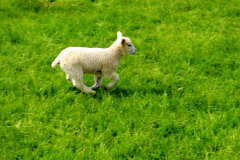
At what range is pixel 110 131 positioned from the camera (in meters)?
3.91

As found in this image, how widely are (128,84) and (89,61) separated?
973 millimetres

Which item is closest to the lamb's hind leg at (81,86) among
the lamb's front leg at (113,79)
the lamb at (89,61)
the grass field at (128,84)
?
the lamb at (89,61)

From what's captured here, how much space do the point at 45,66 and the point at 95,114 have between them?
1767mm

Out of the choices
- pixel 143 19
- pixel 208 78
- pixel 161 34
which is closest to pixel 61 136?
pixel 208 78

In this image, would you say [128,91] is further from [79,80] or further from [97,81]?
[79,80]

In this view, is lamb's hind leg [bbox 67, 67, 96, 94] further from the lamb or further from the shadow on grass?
the shadow on grass

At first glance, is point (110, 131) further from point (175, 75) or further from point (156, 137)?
point (175, 75)

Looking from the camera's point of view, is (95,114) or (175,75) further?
(175,75)

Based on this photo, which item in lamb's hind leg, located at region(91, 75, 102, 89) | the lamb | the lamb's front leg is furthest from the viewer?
lamb's hind leg, located at region(91, 75, 102, 89)

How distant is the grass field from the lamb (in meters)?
0.30

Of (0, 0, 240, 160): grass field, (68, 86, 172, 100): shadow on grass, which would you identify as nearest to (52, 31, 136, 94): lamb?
(68, 86, 172, 100): shadow on grass

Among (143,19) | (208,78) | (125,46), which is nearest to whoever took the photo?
(125,46)

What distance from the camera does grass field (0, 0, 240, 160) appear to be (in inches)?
146

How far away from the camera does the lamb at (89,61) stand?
421cm
